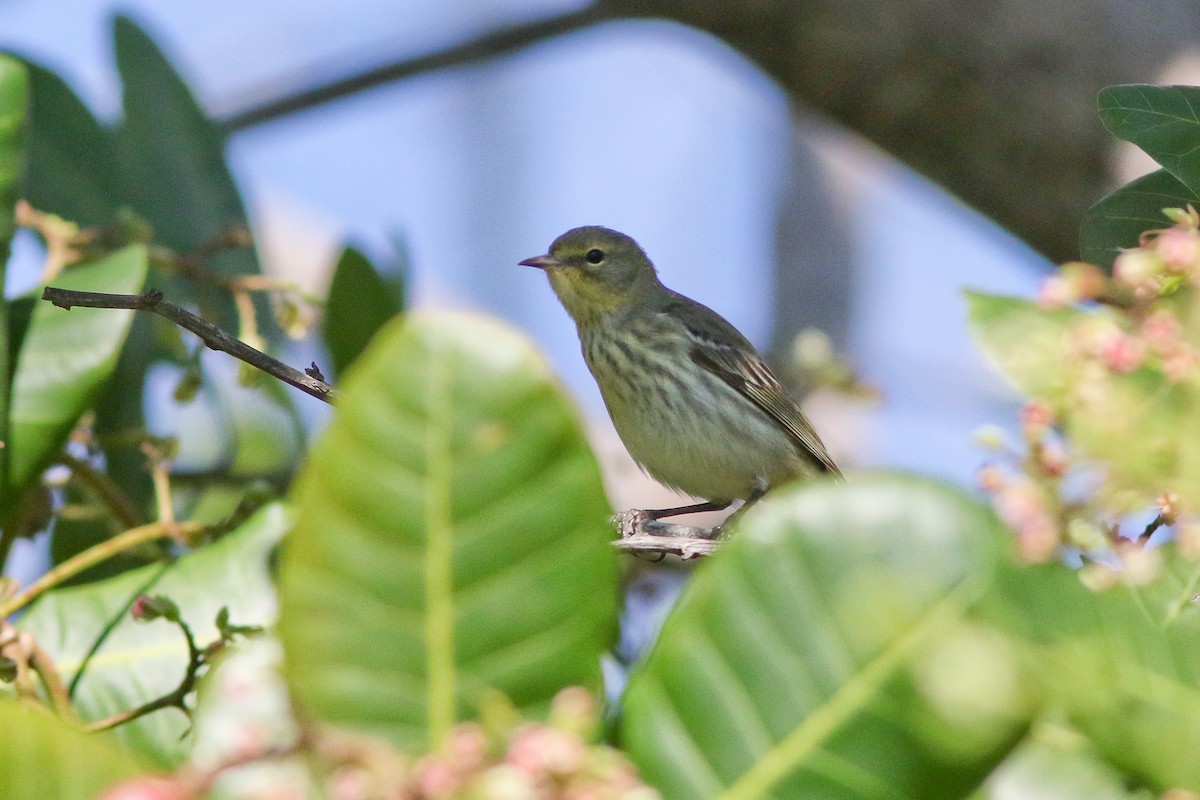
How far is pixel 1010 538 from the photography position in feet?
3.17

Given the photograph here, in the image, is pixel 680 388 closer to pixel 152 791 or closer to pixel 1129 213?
pixel 1129 213

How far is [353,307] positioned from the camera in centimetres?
309

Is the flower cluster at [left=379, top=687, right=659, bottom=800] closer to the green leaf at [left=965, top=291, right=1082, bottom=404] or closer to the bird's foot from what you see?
the green leaf at [left=965, top=291, right=1082, bottom=404]

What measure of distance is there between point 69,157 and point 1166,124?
2.99 metres

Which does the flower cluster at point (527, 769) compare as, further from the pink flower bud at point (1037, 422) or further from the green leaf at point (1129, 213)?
the green leaf at point (1129, 213)

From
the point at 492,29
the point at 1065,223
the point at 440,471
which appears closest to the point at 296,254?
the point at 492,29

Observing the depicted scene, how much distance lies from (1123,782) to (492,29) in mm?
5337

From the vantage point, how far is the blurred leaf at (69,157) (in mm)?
3760

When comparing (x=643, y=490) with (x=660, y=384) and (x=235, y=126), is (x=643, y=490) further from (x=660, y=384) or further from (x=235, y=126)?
(x=235, y=126)

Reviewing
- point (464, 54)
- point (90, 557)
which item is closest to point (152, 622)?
point (90, 557)

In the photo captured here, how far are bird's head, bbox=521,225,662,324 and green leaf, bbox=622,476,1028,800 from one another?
440cm

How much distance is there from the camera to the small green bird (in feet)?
16.8

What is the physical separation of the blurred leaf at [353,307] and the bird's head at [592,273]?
7.47 feet

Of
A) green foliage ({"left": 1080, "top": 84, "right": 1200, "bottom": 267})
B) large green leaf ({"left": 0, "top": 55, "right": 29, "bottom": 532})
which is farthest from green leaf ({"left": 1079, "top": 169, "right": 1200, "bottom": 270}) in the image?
large green leaf ({"left": 0, "top": 55, "right": 29, "bottom": 532})
